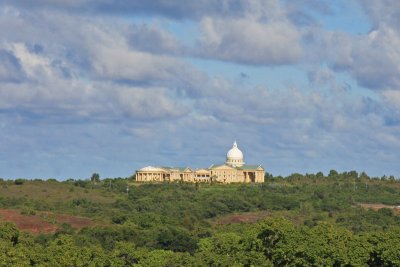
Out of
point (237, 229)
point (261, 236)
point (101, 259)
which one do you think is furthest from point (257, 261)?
point (237, 229)

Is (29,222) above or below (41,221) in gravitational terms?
below

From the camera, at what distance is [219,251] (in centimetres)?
12194

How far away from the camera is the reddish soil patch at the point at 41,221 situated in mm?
171625

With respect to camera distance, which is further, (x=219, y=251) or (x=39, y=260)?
(x=219, y=251)

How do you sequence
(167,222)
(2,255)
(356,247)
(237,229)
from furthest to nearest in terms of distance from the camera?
(167,222) → (237,229) → (356,247) → (2,255)

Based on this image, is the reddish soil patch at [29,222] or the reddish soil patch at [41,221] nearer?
the reddish soil patch at [29,222]

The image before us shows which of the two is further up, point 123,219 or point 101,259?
point 123,219

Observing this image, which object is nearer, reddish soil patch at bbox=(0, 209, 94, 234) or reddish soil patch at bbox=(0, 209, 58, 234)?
reddish soil patch at bbox=(0, 209, 58, 234)

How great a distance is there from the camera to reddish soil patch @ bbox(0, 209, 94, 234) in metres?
172

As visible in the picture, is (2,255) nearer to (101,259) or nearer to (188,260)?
(101,259)

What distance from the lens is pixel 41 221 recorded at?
177500 mm

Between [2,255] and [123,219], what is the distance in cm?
7661

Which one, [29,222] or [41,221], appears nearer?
Result: [29,222]

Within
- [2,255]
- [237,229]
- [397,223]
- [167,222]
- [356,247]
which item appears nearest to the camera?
[2,255]
